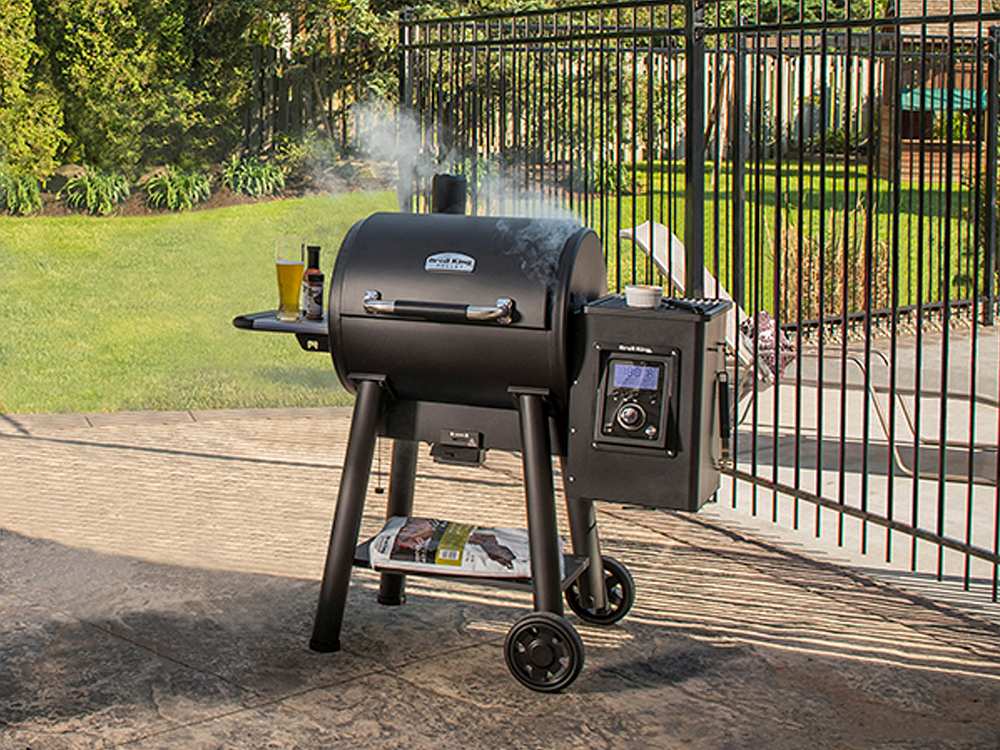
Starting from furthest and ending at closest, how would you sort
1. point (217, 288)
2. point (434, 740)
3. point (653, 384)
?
point (217, 288), point (653, 384), point (434, 740)

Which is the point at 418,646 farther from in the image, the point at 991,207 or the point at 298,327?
the point at 991,207

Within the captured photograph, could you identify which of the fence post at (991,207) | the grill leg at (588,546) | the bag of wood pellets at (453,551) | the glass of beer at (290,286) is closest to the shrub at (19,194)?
the fence post at (991,207)

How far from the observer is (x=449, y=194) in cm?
484

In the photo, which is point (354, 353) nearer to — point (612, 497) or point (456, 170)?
point (612, 497)

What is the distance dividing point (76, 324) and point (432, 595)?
9147 millimetres

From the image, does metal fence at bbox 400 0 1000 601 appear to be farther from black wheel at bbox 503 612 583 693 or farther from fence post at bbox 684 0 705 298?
black wheel at bbox 503 612 583 693

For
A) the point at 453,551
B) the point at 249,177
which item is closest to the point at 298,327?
the point at 453,551

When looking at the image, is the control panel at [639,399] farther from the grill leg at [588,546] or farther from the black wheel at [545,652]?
the black wheel at [545,652]

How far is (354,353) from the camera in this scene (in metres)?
4.36

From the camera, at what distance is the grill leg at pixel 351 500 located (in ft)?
14.3

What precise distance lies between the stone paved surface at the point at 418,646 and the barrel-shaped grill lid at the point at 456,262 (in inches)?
42.4

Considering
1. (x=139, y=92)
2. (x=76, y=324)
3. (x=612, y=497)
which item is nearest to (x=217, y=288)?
(x=76, y=324)

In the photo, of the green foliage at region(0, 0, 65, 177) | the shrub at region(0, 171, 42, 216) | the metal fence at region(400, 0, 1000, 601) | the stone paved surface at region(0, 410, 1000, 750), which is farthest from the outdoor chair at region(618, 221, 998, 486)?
the green foliage at region(0, 0, 65, 177)

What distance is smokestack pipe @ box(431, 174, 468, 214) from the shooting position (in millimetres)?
4828
